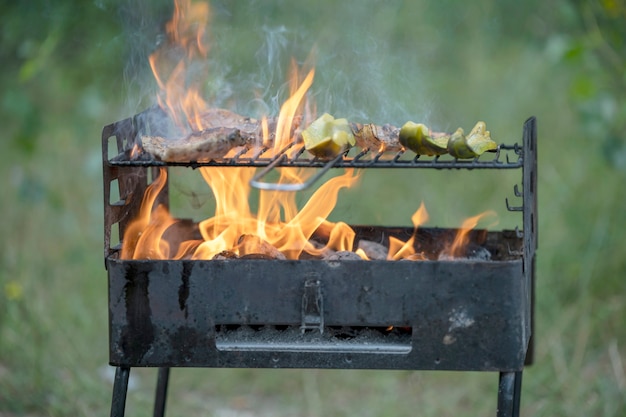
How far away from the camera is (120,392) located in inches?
91.7

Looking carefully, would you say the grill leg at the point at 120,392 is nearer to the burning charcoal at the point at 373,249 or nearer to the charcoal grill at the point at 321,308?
the charcoal grill at the point at 321,308

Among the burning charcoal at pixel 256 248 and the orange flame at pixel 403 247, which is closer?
the burning charcoal at pixel 256 248

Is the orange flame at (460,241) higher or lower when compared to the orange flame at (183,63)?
lower

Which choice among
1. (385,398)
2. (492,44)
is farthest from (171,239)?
(492,44)

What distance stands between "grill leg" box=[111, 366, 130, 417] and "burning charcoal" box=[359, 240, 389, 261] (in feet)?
2.85

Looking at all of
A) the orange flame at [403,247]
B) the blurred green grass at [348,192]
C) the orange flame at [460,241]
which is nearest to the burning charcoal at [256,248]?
the orange flame at [403,247]

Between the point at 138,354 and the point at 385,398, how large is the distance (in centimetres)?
186

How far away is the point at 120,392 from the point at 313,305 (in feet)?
2.04

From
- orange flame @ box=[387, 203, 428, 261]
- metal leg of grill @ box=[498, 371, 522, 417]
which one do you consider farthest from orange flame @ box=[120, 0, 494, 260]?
metal leg of grill @ box=[498, 371, 522, 417]

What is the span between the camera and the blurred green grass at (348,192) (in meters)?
3.71

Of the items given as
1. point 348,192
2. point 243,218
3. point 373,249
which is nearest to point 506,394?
point 373,249

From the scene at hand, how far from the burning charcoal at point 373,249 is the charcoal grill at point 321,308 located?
416 millimetres

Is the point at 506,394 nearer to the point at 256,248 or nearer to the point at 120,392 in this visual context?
the point at 256,248

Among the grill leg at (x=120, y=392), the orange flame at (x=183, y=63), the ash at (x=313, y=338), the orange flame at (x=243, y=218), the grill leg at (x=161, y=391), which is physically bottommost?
the grill leg at (x=161, y=391)
